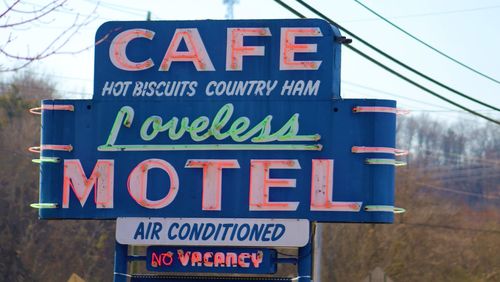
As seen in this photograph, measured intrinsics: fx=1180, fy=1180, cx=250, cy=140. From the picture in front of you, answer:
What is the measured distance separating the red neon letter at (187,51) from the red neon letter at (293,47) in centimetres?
89

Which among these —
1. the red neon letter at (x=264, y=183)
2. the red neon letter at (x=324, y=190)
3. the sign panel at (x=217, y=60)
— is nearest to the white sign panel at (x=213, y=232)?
the red neon letter at (x=264, y=183)

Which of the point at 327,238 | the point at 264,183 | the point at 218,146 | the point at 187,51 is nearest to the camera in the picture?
the point at 264,183

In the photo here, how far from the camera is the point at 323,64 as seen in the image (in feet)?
43.6

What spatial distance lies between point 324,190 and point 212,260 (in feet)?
4.82

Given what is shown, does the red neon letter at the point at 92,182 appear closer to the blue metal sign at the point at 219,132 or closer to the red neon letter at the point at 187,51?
the blue metal sign at the point at 219,132

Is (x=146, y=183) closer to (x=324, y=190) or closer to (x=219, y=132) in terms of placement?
(x=219, y=132)

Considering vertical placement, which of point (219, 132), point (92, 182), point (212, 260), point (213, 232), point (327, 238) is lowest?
point (327, 238)

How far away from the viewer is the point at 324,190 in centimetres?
1311

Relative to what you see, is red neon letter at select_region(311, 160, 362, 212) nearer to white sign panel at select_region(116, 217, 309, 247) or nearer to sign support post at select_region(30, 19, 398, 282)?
sign support post at select_region(30, 19, 398, 282)

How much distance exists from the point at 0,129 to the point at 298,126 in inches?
1097

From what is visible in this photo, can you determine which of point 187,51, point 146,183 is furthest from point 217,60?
point 146,183

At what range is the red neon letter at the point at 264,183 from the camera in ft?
43.2

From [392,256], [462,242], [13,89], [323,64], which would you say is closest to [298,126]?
[323,64]

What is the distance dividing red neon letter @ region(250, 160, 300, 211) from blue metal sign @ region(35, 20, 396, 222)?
0.04 feet
